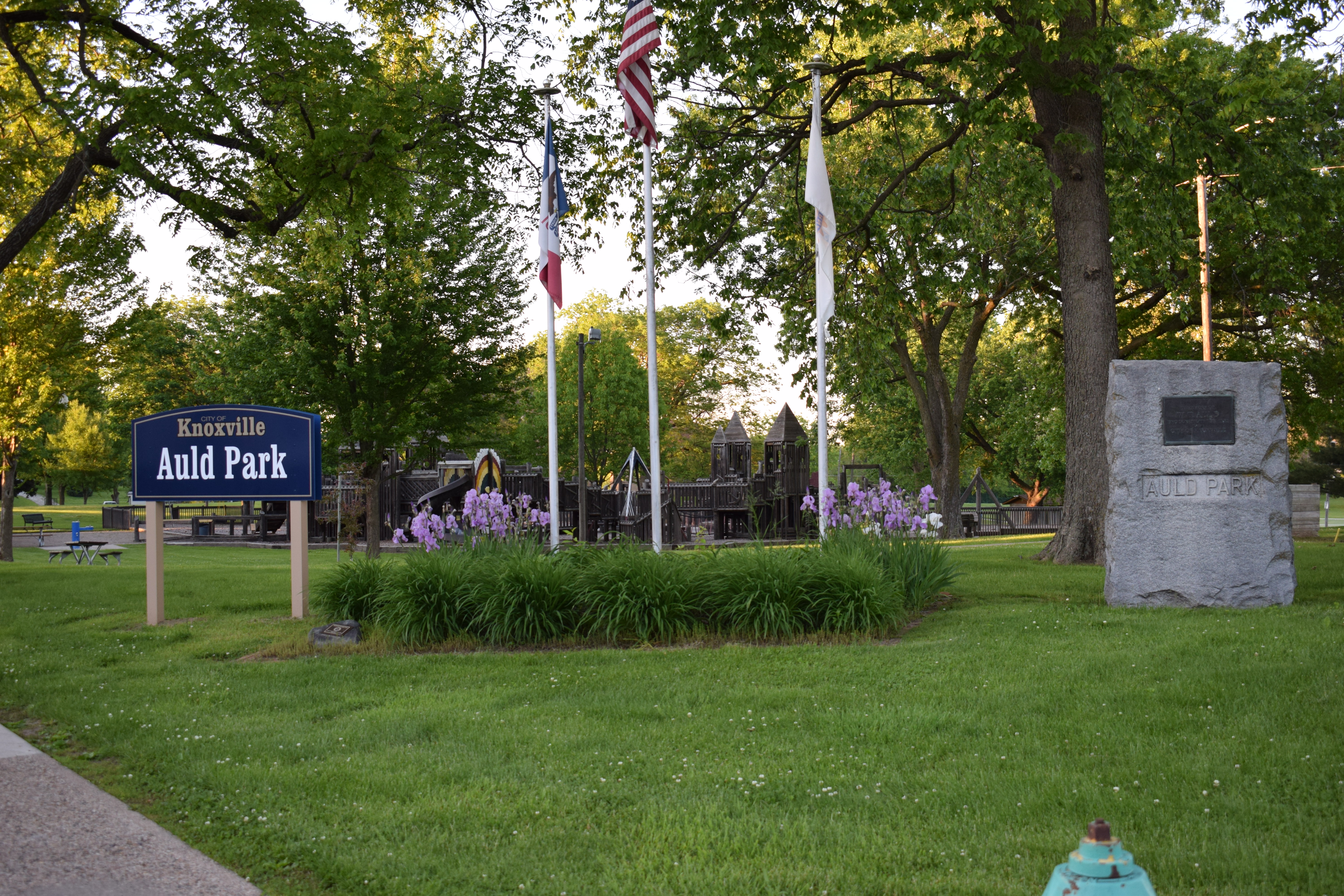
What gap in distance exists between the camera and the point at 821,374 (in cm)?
1113

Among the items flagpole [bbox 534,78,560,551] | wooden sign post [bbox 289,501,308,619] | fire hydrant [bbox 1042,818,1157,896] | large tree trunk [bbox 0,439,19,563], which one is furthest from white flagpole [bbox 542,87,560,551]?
large tree trunk [bbox 0,439,19,563]

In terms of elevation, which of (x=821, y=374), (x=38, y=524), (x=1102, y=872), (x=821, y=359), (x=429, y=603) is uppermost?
(x=821, y=359)

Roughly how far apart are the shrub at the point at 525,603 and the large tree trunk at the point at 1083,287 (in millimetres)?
7134

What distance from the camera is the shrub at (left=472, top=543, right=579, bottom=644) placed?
8.78m

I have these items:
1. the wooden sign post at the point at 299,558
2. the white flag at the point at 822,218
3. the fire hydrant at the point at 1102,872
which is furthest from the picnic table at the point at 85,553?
the fire hydrant at the point at 1102,872

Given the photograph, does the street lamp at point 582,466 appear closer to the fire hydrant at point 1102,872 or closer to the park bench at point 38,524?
the fire hydrant at point 1102,872

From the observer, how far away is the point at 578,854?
3.91 meters

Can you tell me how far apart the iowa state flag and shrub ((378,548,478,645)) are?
A: 12.4 feet

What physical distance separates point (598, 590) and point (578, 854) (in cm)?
508

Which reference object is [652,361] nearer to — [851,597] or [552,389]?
[552,389]

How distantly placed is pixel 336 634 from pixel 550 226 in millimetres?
5328

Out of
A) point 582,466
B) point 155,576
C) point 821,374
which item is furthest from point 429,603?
point 582,466

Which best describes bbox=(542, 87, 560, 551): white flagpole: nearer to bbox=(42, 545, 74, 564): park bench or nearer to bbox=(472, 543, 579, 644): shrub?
bbox=(472, 543, 579, 644): shrub

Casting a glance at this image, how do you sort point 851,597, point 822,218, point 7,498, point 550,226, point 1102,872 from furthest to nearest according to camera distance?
point 7,498
point 550,226
point 822,218
point 851,597
point 1102,872
